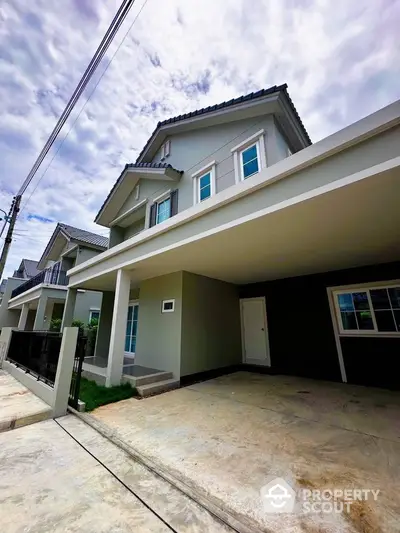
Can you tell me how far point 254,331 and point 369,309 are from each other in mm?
2951

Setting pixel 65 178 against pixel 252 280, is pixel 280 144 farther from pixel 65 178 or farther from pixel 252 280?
pixel 65 178

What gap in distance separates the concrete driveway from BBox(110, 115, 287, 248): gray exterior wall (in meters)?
4.70

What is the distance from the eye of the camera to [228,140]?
597 cm

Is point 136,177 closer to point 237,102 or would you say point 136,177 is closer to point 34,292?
point 237,102

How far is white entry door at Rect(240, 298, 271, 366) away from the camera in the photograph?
6496mm

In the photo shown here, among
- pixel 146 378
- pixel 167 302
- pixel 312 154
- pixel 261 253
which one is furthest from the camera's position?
pixel 167 302

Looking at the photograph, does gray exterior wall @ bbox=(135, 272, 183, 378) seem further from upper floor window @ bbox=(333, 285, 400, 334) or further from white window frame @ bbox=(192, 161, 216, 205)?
upper floor window @ bbox=(333, 285, 400, 334)

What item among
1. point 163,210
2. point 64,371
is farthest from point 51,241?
point 64,371

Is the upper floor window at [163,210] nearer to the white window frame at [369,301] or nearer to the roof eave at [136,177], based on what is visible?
the roof eave at [136,177]

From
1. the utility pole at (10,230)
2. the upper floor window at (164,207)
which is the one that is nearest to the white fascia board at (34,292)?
the utility pole at (10,230)

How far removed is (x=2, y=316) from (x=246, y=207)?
55.9 feet

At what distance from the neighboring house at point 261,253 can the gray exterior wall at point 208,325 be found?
0.04m

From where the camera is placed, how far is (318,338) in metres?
5.57

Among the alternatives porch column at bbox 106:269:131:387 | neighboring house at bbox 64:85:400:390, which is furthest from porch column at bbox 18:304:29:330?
porch column at bbox 106:269:131:387
